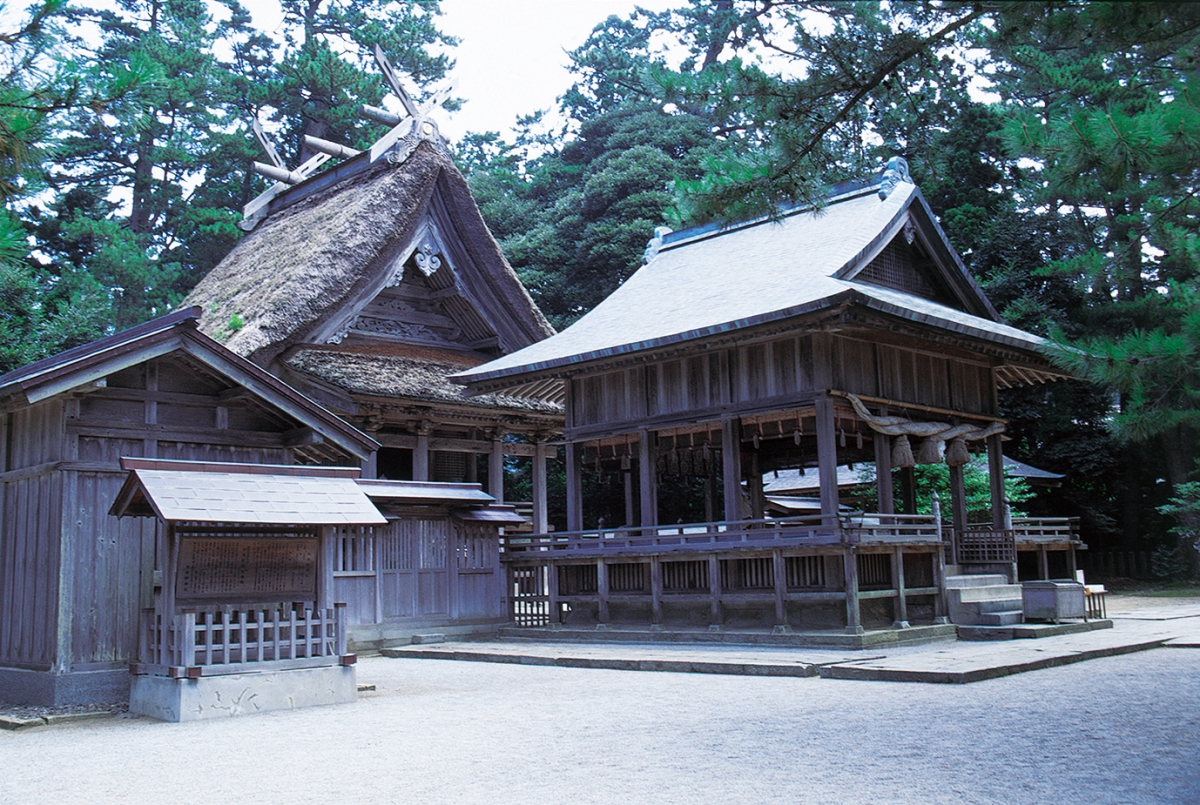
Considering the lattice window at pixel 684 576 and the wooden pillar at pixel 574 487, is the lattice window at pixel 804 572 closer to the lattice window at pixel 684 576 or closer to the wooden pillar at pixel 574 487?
the lattice window at pixel 684 576

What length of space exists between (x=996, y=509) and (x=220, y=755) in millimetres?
14008

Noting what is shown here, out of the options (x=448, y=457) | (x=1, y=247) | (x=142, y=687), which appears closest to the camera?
(x=1, y=247)

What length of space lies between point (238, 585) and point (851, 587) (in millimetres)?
7798

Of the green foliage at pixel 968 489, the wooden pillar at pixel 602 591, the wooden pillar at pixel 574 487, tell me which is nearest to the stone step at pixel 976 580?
the wooden pillar at pixel 602 591

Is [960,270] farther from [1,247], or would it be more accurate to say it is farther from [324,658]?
[1,247]

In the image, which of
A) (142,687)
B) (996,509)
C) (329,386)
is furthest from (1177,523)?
(142,687)

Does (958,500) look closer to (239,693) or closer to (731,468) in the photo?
(731,468)

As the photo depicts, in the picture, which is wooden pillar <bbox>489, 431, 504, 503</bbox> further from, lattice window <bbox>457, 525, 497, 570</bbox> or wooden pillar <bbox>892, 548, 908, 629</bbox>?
wooden pillar <bbox>892, 548, 908, 629</bbox>

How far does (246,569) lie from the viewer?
9.46 metres

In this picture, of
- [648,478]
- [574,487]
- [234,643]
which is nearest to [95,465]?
[234,643]

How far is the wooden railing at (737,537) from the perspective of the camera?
1386 cm

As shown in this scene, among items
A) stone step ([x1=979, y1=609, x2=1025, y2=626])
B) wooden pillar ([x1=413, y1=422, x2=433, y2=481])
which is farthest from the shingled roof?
stone step ([x1=979, y1=609, x2=1025, y2=626])

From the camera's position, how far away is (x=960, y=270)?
61.8 feet

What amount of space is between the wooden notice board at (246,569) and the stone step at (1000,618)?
9.73 m
